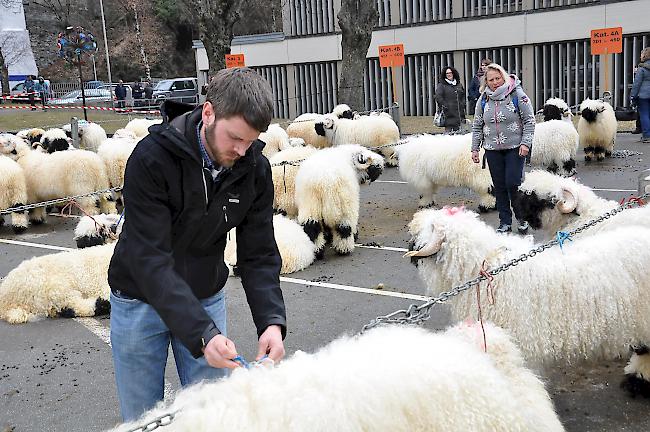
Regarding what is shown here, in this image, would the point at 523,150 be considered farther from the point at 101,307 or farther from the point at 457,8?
the point at 457,8

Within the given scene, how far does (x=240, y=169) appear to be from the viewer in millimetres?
2441

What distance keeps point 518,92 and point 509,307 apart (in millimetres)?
4367

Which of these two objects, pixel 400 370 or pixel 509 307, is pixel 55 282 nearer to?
pixel 509 307

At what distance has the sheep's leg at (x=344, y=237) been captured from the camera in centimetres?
781

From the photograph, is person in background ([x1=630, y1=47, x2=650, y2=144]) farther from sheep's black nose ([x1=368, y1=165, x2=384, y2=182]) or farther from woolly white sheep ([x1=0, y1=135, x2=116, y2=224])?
woolly white sheep ([x1=0, y1=135, x2=116, y2=224])

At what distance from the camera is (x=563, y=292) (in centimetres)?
369

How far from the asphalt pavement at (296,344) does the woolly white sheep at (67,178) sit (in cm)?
105

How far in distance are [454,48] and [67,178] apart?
18676mm

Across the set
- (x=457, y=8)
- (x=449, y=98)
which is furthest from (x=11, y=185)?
(x=457, y=8)

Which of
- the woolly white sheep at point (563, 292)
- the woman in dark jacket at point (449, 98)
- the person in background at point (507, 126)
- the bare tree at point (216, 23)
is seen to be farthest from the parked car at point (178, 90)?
the woolly white sheep at point (563, 292)

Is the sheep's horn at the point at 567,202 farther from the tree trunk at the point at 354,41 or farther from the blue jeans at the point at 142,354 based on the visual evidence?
the tree trunk at the point at 354,41

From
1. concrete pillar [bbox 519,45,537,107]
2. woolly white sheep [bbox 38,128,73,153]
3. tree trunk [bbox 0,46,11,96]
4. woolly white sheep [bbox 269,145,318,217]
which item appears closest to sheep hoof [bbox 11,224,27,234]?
woolly white sheep [bbox 38,128,73,153]

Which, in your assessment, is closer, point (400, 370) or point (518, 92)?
point (400, 370)

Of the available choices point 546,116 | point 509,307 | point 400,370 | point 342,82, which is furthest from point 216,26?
point 400,370
